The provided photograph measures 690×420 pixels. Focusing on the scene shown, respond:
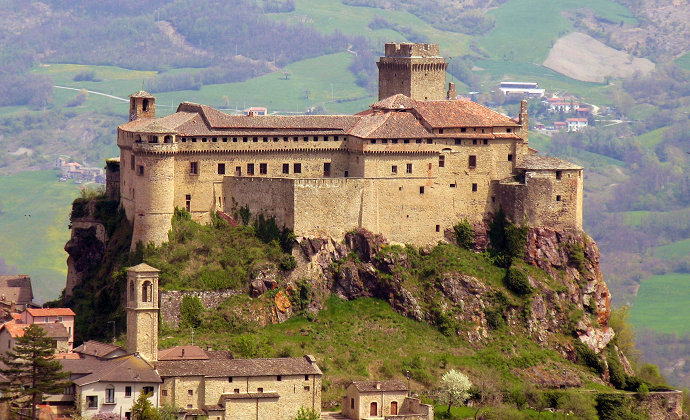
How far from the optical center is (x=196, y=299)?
326 feet

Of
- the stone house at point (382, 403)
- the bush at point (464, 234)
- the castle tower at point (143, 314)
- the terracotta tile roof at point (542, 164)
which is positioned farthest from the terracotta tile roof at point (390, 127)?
the castle tower at point (143, 314)

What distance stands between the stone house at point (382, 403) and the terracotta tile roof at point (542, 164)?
21.6m

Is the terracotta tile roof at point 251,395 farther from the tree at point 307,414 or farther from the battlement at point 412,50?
the battlement at point 412,50

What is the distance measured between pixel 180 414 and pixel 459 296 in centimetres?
2578

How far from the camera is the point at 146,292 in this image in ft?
296

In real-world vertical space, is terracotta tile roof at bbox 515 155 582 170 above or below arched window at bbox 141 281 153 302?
above

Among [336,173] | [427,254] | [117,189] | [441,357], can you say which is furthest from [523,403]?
[117,189]

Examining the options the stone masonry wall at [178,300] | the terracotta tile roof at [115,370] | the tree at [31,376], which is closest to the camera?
the tree at [31,376]

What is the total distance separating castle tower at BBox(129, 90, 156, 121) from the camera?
372 feet

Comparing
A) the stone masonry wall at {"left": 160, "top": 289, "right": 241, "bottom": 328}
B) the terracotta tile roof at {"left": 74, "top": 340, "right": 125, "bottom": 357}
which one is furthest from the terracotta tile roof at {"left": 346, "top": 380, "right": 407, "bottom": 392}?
the terracotta tile roof at {"left": 74, "top": 340, "right": 125, "bottom": 357}

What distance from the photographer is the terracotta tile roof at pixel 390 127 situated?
107m

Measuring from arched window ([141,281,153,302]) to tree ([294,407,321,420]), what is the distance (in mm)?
10899

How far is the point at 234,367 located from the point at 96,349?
8.45m

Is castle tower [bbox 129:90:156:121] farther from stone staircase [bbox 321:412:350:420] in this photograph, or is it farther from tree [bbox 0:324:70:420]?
stone staircase [bbox 321:412:350:420]
